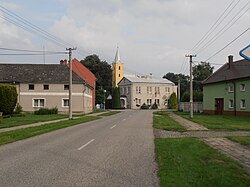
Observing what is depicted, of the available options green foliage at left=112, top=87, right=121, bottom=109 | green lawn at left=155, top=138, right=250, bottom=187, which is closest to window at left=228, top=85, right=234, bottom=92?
green lawn at left=155, top=138, right=250, bottom=187

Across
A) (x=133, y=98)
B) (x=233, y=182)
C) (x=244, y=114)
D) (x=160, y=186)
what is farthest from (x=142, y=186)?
(x=133, y=98)

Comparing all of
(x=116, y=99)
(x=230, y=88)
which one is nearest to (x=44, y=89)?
(x=230, y=88)

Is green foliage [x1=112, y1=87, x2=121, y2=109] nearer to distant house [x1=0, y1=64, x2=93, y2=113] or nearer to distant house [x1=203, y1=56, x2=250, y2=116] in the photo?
distant house [x1=0, y1=64, x2=93, y2=113]

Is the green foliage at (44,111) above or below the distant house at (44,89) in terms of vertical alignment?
below

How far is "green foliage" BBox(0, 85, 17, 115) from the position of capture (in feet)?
115

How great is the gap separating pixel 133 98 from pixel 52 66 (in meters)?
44.0

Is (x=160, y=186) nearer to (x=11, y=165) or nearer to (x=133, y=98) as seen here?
(x=11, y=165)

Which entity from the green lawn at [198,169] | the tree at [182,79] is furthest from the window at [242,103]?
the tree at [182,79]

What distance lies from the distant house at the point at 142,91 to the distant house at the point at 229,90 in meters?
44.5

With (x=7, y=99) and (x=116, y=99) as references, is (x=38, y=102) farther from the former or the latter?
(x=116, y=99)

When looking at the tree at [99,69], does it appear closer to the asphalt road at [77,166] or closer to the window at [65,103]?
the window at [65,103]

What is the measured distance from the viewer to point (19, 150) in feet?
39.7

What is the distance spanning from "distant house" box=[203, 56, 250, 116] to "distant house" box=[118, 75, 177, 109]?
44505 mm

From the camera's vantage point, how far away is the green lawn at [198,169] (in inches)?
275
